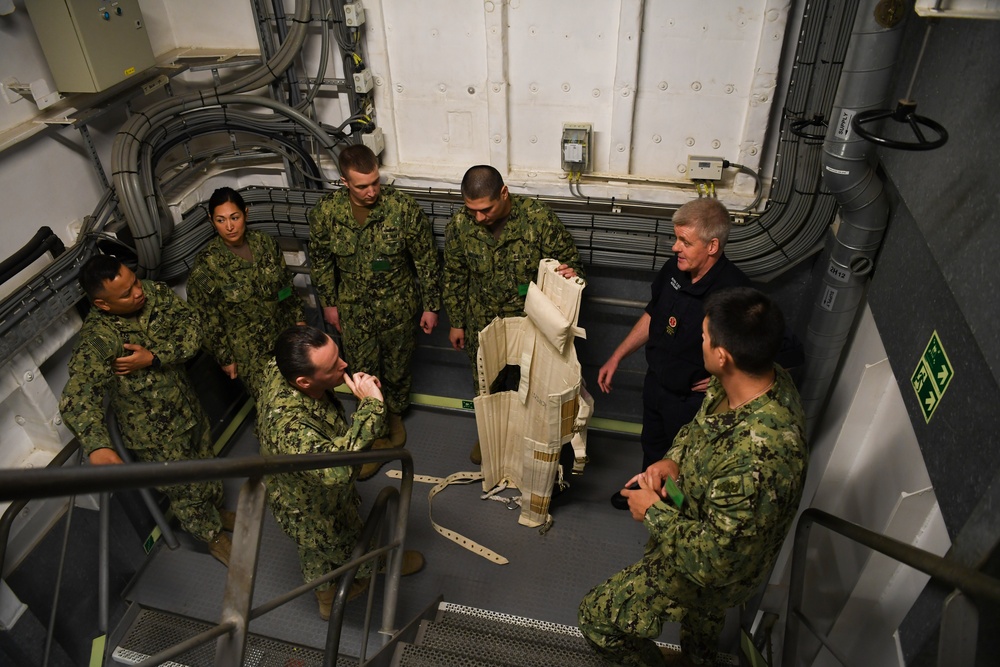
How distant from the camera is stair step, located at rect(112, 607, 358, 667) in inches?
130

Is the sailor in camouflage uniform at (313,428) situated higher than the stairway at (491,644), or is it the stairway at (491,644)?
the sailor in camouflage uniform at (313,428)

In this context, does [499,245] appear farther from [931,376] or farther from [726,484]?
[931,376]

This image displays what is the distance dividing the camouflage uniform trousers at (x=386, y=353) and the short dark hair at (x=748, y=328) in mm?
2523

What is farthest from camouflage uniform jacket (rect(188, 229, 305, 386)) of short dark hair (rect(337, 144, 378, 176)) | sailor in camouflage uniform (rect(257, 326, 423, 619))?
sailor in camouflage uniform (rect(257, 326, 423, 619))

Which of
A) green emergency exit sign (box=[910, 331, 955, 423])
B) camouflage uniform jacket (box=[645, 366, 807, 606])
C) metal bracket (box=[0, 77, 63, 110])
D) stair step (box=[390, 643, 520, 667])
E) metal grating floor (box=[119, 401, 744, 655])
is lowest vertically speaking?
metal grating floor (box=[119, 401, 744, 655])

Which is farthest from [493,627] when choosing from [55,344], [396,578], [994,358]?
[55,344]

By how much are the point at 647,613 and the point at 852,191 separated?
203 cm

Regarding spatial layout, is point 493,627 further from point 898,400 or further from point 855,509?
point 898,400

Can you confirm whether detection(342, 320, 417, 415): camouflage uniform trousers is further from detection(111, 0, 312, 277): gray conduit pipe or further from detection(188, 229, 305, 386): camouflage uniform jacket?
detection(111, 0, 312, 277): gray conduit pipe

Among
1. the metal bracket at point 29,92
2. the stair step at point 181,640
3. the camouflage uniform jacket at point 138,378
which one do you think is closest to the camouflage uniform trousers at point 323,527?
the stair step at point 181,640

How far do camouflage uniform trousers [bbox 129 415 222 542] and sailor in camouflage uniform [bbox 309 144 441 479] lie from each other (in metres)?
0.97

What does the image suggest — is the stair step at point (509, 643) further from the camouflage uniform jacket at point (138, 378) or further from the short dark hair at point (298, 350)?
the camouflage uniform jacket at point (138, 378)

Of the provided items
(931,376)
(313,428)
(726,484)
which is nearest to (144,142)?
(313,428)

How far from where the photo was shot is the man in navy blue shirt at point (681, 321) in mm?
3072
